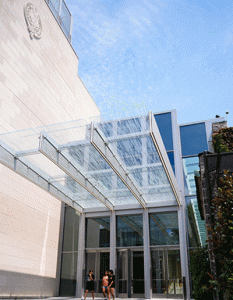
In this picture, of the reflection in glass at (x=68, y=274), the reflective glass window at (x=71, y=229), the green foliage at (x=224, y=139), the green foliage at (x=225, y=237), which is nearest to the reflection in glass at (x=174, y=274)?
the reflection in glass at (x=68, y=274)

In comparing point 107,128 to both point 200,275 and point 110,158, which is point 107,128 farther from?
point 200,275

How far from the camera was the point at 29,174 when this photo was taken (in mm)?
10430

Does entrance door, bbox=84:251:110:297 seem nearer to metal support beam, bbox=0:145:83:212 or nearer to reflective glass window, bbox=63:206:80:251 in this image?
reflective glass window, bbox=63:206:80:251

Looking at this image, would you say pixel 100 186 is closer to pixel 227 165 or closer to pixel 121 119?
pixel 121 119

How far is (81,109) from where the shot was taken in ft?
58.5

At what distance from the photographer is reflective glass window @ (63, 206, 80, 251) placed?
48.1ft

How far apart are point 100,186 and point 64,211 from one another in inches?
166

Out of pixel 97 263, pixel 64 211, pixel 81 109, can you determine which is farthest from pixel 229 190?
pixel 81 109

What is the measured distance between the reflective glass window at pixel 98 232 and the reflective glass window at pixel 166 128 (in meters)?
5.02

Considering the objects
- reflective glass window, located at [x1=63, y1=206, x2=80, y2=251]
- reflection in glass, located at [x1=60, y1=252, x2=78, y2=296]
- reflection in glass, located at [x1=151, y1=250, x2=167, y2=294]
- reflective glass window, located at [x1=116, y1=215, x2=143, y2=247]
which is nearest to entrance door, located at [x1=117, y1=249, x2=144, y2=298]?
reflective glass window, located at [x1=116, y1=215, x2=143, y2=247]

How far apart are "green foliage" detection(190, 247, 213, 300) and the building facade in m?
2.05

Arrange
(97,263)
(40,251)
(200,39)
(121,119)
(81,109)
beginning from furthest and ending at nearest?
(81,109) < (97,263) < (40,251) < (200,39) < (121,119)

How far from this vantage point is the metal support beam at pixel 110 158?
8.16 metres

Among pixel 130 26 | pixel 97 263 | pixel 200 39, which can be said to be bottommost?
pixel 97 263
